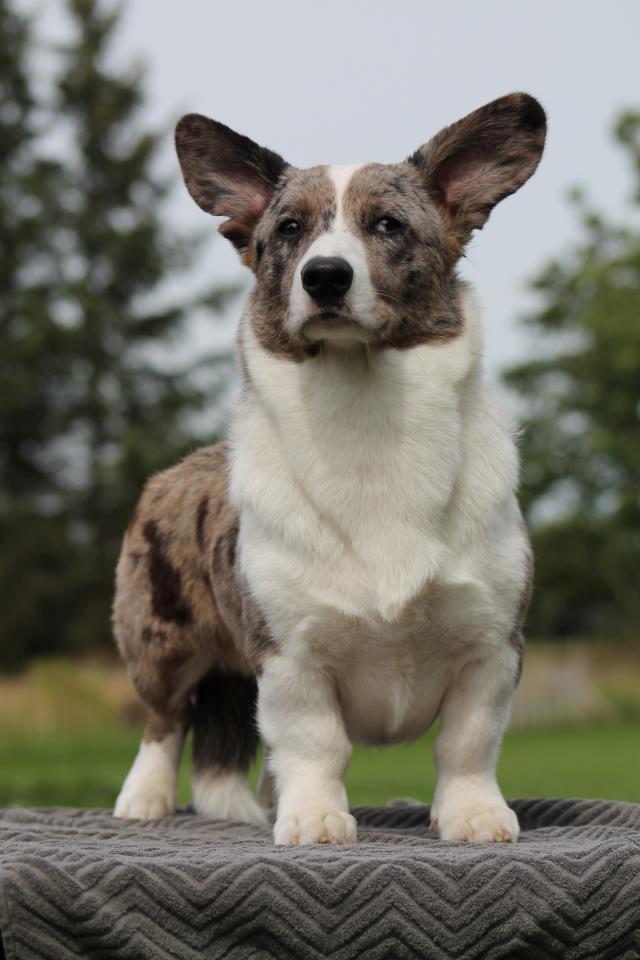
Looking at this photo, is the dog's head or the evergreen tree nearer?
the dog's head

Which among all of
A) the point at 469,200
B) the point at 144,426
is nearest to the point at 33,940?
the point at 469,200

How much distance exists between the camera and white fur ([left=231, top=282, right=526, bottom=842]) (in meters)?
3.78

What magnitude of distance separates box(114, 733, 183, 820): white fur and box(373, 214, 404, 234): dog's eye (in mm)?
2019

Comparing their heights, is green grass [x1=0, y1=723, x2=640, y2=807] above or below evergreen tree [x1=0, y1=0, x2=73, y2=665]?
below

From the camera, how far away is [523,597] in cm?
396

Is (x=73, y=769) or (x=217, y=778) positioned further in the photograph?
(x=73, y=769)

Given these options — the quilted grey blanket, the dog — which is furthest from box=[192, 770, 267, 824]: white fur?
the quilted grey blanket

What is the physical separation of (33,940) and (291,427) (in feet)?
5.12

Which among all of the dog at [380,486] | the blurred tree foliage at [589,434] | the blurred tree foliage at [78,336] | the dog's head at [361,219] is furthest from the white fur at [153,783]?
the blurred tree foliage at [589,434]

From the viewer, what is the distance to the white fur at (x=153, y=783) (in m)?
4.85

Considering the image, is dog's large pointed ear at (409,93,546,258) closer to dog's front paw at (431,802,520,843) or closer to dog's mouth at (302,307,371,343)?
dog's mouth at (302,307,371,343)

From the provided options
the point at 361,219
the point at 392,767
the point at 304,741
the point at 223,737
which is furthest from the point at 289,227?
the point at 392,767

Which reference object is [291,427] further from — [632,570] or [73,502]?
[632,570]

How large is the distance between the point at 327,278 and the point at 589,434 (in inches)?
1271
